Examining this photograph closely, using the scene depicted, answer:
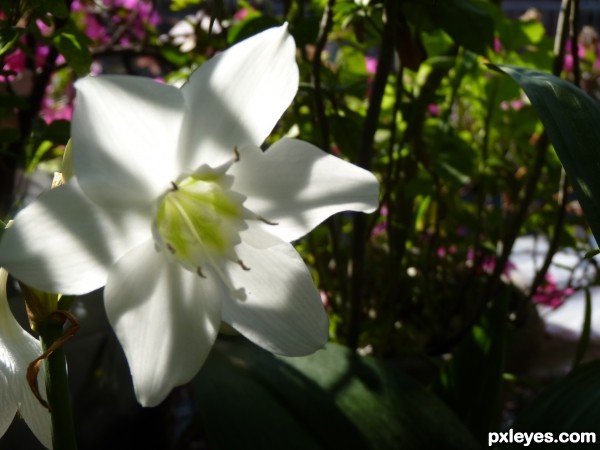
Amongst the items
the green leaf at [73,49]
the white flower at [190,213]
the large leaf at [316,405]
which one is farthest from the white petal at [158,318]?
the green leaf at [73,49]

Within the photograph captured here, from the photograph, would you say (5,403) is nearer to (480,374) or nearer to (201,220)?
(201,220)

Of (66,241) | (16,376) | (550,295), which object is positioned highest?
(66,241)

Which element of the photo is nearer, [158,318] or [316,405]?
[158,318]

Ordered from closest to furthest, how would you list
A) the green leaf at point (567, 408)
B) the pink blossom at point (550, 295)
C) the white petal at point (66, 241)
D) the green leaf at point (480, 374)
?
1. the white petal at point (66, 241)
2. the green leaf at point (567, 408)
3. the green leaf at point (480, 374)
4. the pink blossom at point (550, 295)

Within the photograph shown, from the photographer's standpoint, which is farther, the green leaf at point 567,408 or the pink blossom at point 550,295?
the pink blossom at point 550,295

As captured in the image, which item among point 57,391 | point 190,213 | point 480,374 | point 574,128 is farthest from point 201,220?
point 480,374

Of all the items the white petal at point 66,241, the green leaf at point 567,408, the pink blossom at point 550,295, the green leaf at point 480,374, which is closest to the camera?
the white petal at point 66,241

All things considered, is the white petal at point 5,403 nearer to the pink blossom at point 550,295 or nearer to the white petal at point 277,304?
the white petal at point 277,304
